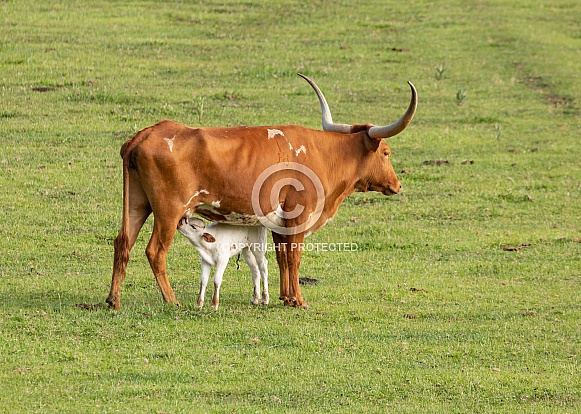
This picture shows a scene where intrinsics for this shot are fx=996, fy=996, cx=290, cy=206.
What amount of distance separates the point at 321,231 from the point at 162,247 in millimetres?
4359

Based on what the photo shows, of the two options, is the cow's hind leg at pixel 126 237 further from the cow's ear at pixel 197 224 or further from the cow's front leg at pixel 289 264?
the cow's front leg at pixel 289 264

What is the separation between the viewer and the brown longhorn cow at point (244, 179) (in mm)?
9852

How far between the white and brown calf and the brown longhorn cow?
0.37ft

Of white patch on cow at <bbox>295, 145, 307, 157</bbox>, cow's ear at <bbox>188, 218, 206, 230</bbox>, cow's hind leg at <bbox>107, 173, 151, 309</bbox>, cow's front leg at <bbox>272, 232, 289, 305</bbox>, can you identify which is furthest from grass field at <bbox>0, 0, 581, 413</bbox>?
white patch on cow at <bbox>295, 145, 307, 157</bbox>

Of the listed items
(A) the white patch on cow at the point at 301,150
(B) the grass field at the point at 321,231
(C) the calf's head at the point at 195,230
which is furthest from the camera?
(A) the white patch on cow at the point at 301,150

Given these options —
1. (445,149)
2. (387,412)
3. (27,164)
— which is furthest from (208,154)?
(445,149)

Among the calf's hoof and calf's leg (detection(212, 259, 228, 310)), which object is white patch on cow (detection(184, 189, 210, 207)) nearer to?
calf's leg (detection(212, 259, 228, 310))

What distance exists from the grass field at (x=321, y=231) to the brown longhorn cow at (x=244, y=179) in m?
0.73

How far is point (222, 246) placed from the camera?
10.1m

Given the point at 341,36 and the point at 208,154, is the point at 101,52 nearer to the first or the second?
the point at 341,36

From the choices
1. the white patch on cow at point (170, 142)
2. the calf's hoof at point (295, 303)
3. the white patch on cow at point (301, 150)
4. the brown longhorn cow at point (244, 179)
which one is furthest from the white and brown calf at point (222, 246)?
the white patch on cow at point (301, 150)

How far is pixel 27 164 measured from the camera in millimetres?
Answer: 15734

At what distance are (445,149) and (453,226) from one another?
4.26 metres

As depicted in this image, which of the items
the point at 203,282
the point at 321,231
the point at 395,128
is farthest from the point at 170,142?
the point at 321,231
